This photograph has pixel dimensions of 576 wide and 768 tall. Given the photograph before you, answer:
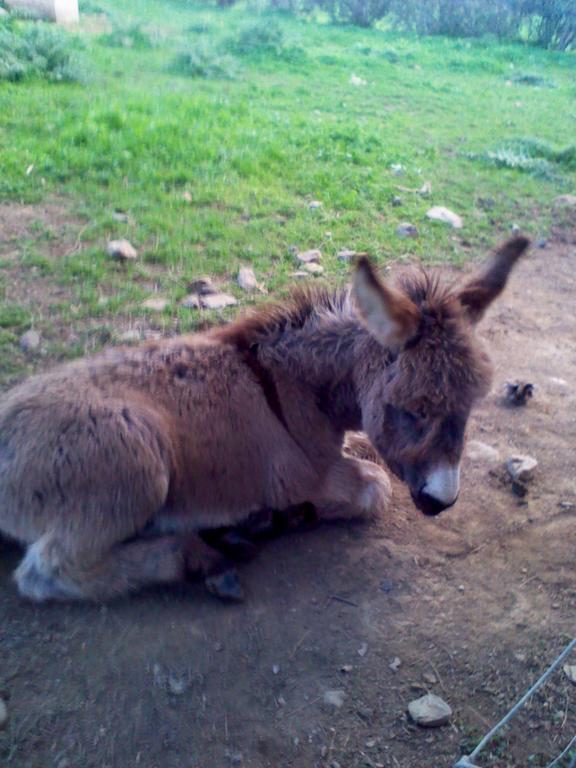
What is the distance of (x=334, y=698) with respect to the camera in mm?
3273

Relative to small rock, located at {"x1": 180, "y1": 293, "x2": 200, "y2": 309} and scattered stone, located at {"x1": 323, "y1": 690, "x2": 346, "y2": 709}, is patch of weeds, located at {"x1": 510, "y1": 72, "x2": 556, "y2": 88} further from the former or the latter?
scattered stone, located at {"x1": 323, "y1": 690, "x2": 346, "y2": 709}

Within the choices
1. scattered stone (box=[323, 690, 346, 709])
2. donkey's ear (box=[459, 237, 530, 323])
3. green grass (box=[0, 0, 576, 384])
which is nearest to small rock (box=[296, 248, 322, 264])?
green grass (box=[0, 0, 576, 384])

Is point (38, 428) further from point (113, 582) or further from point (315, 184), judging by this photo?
point (315, 184)

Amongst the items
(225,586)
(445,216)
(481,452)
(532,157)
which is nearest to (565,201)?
(532,157)

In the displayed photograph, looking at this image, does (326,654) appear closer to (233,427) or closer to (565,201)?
(233,427)

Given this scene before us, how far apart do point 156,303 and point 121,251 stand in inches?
33.0

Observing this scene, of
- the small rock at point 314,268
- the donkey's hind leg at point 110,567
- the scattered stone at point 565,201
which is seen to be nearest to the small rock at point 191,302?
the small rock at point 314,268

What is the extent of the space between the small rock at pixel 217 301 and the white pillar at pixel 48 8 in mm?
11244

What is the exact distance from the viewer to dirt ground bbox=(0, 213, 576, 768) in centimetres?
306

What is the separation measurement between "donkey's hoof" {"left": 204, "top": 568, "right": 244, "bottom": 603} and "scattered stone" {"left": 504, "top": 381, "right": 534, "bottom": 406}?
9.19 ft

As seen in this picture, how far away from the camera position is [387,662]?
3459 mm

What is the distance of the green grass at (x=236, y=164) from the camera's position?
673 cm

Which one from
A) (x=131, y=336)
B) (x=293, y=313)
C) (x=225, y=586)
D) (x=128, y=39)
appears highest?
(x=128, y=39)

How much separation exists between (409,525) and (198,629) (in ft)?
4.94
